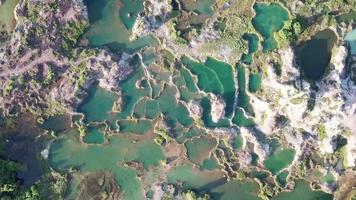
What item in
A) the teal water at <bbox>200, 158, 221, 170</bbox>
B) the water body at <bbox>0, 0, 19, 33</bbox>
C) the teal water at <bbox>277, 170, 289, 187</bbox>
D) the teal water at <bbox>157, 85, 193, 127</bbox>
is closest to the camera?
the teal water at <bbox>277, 170, 289, 187</bbox>

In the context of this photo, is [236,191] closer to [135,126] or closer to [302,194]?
[302,194]

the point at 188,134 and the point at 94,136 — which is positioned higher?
the point at 188,134

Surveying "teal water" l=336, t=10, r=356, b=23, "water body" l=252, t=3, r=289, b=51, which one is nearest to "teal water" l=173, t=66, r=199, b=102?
"water body" l=252, t=3, r=289, b=51

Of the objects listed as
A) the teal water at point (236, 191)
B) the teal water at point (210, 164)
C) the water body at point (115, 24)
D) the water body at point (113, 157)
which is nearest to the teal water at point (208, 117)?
the teal water at point (210, 164)

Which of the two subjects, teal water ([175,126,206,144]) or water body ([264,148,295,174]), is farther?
teal water ([175,126,206,144])

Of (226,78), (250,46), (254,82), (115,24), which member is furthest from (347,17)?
(115,24)

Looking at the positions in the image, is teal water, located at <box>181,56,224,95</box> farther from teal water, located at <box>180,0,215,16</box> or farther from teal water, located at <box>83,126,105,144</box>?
teal water, located at <box>83,126,105,144</box>
